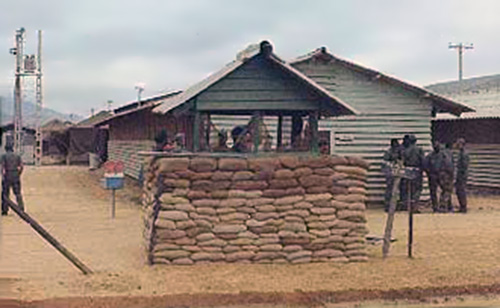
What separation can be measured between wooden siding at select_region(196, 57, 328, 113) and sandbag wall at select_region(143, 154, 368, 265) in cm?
88

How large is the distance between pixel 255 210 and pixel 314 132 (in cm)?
170

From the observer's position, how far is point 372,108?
699 inches

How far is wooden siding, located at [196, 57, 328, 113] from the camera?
9.75 metres

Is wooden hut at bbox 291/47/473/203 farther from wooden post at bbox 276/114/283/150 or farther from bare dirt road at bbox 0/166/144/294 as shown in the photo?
wooden post at bbox 276/114/283/150

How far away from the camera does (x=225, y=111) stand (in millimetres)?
10016

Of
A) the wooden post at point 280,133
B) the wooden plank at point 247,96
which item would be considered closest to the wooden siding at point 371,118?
the wooden post at point 280,133

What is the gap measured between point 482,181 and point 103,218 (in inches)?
565

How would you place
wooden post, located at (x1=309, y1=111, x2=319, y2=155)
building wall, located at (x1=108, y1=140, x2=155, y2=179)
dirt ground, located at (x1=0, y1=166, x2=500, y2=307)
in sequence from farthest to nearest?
building wall, located at (x1=108, y1=140, x2=155, y2=179)
wooden post, located at (x1=309, y1=111, x2=319, y2=155)
dirt ground, located at (x1=0, y1=166, x2=500, y2=307)

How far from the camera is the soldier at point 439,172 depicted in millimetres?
16484

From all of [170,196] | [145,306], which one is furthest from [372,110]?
[145,306]

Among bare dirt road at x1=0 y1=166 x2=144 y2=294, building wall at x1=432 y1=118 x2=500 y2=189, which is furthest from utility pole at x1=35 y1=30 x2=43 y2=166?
building wall at x1=432 y1=118 x2=500 y2=189

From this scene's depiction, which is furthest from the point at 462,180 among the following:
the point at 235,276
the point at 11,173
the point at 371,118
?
the point at 11,173

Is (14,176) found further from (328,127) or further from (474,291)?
(474,291)

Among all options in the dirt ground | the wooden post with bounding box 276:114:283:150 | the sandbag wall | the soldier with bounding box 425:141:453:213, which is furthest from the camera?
the soldier with bounding box 425:141:453:213
